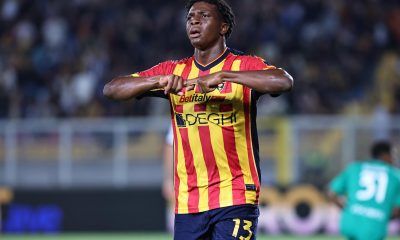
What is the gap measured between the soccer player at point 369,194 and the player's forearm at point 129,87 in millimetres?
4417

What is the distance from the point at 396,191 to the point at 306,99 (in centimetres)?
780

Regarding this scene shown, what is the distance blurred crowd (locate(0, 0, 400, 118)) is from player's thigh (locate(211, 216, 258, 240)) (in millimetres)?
11632

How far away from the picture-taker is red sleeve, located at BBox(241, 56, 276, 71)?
19.9 ft

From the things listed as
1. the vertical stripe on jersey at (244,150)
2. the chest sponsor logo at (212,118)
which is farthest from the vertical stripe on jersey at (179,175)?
the vertical stripe on jersey at (244,150)

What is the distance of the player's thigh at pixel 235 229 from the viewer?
19.4 ft

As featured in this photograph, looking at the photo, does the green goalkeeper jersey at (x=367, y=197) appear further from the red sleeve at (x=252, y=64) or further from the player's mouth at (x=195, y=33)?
the player's mouth at (x=195, y=33)

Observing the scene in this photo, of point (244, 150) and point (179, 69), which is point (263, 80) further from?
point (179, 69)

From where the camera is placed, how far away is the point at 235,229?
19.4 feet

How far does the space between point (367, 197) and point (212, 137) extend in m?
4.29

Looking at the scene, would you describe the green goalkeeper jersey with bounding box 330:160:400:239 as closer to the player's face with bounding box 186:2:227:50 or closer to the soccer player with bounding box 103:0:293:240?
the soccer player with bounding box 103:0:293:240

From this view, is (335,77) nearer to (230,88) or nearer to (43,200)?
(43,200)

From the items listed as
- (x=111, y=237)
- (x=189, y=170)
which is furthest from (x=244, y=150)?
(x=111, y=237)

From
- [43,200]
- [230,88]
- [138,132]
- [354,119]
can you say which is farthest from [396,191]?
[43,200]

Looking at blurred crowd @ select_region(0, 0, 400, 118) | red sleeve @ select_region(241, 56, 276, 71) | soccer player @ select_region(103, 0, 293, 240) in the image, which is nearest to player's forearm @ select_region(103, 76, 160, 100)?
soccer player @ select_region(103, 0, 293, 240)
